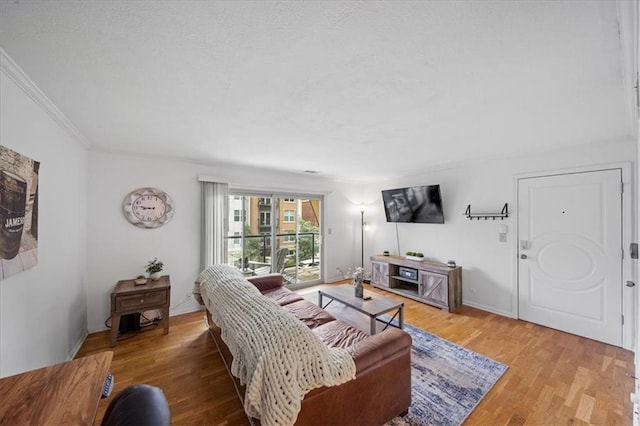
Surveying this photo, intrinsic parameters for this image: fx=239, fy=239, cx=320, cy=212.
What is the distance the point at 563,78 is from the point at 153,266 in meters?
4.38

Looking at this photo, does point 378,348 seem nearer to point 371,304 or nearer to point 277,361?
point 277,361

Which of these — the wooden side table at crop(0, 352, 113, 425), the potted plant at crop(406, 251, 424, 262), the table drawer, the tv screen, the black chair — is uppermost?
the tv screen

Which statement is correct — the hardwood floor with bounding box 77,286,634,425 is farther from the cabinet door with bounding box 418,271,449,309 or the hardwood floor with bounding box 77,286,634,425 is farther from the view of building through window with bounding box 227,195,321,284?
the view of building through window with bounding box 227,195,321,284

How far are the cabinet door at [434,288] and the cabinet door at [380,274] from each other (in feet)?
2.37

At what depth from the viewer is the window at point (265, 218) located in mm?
4422

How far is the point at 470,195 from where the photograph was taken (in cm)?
383

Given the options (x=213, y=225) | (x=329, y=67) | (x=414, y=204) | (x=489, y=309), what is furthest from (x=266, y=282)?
(x=489, y=309)

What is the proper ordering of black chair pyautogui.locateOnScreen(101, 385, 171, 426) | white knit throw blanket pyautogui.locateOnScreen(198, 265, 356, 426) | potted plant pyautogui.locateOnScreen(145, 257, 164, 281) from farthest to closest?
1. potted plant pyautogui.locateOnScreen(145, 257, 164, 281)
2. white knit throw blanket pyautogui.locateOnScreen(198, 265, 356, 426)
3. black chair pyautogui.locateOnScreen(101, 385, 171, 426)

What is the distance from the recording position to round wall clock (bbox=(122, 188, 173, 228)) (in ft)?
10.5

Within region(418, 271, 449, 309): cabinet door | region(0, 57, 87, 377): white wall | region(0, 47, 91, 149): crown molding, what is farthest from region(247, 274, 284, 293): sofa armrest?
region(0, 47, 91, 149): crown molding

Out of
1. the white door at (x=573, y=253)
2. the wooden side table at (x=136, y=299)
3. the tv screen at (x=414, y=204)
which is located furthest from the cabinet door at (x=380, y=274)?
the wooden side table at (x=136, y=299)

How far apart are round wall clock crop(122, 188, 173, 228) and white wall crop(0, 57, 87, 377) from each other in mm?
449

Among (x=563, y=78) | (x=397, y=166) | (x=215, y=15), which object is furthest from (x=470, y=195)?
(x=215, y=15)

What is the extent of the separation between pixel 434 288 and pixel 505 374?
63.8 inches
